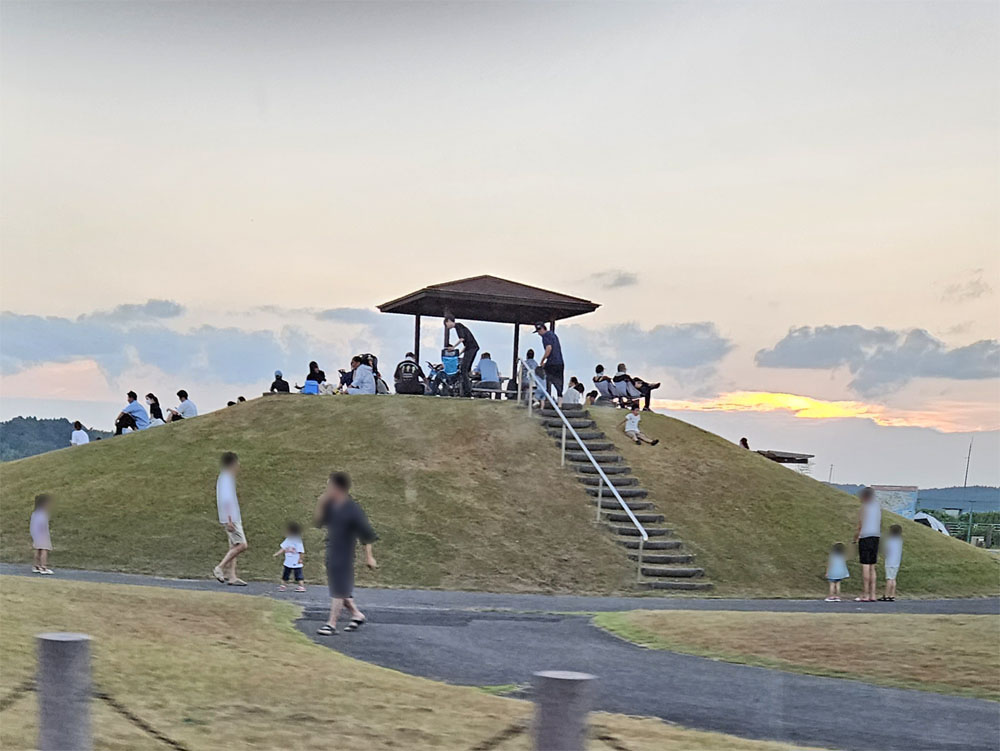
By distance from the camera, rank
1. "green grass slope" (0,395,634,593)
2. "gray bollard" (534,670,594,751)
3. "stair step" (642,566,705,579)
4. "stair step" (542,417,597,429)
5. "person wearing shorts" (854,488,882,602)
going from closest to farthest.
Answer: "gray bollard" (534,670,594,751) < "person wearing shorts" (854,488,882,602) < "green grass slope" (0,395,634,593) < "stair step" (642,566,705,579) < "stair step" (542,417,597,429)

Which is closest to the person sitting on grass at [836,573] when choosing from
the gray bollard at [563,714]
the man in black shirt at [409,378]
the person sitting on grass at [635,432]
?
the person sitting on grass at [635,432]

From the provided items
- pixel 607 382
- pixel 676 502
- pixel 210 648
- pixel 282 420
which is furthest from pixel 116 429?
pixel 210 648

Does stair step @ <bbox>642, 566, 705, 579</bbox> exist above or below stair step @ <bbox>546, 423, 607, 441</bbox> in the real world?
below

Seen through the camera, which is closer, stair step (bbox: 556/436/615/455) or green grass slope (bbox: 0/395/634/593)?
green grass slope (bbox: 0/395/634/593)

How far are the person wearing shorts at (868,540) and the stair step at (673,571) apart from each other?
9.09 feet

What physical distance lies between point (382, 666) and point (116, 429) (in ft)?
67.2

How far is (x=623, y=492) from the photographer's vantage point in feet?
72.9

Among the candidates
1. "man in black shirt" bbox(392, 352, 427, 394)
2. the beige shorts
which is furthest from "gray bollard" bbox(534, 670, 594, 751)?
"man in black shirt" bbox(392, 352, 427, 394)

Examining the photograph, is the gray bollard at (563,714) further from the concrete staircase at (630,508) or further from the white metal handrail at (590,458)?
the white metal handrail at (590,458)

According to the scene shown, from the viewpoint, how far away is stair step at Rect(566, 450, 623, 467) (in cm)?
2347

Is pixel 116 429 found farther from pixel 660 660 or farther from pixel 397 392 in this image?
pixel 660 660

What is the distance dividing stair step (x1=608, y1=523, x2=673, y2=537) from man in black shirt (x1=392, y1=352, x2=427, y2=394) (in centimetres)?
947

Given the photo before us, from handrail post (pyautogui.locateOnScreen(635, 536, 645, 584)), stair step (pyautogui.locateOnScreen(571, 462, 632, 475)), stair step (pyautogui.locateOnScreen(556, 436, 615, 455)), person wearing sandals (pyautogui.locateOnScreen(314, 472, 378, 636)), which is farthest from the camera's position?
stair step (pyautogui.locateOnScreen(556, 436, 615, 455))

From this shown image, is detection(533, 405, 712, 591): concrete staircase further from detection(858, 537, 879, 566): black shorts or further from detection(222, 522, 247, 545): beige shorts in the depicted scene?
detection(222, 522, 247, 545): beige shorts
